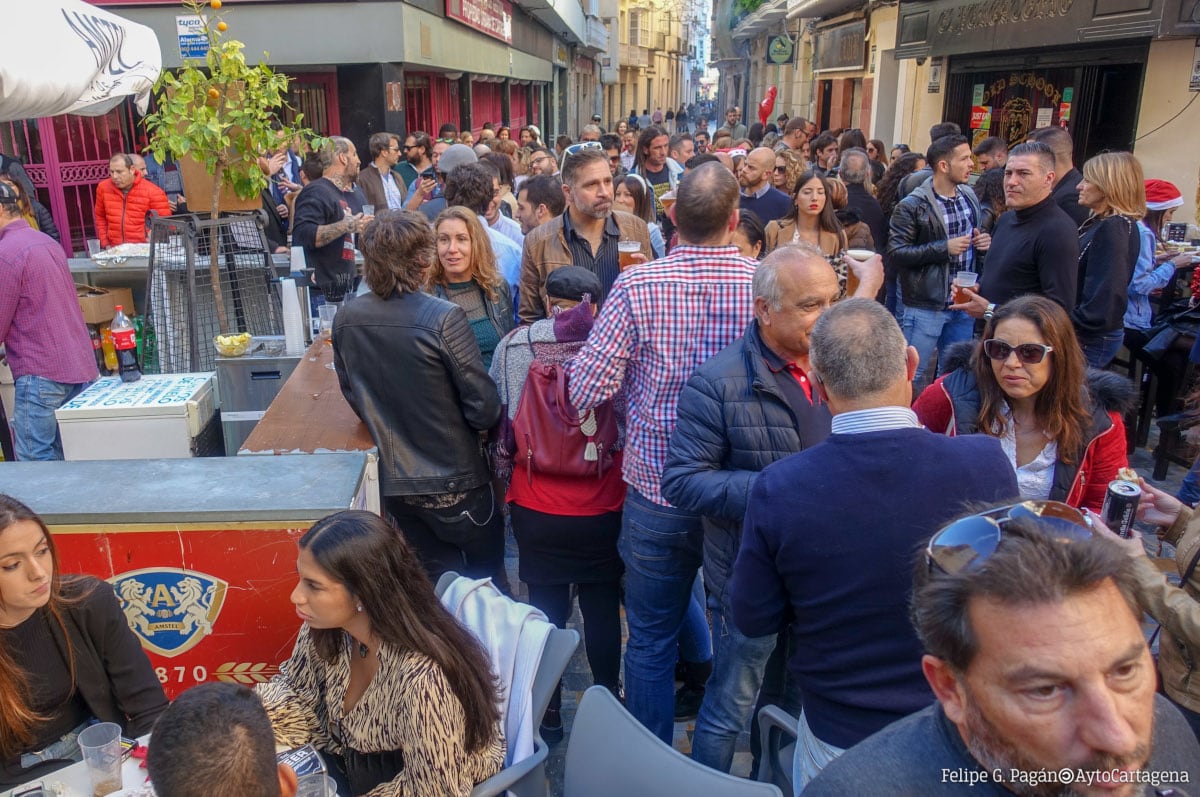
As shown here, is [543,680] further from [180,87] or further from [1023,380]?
[180,87]

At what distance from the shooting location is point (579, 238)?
4.73m

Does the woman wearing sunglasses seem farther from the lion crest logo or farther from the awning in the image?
the awning

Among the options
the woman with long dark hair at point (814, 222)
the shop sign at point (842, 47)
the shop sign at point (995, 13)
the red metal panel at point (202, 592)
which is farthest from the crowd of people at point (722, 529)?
the shop sign at point (842, 47)

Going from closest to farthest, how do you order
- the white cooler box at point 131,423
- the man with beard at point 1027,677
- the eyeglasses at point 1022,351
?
the man with beard at point 1027,677, the eyeglasses at point 1022,351, the white cooler box at point 131,423

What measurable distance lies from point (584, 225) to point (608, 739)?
3098 millimetres

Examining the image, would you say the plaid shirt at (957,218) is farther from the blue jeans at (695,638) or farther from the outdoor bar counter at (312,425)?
the outdoor bar counter at (312,425)

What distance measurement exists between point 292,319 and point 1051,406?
11.6ft

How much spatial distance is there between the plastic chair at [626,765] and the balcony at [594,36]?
121 ft

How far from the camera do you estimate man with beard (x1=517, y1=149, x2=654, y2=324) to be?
4.61m

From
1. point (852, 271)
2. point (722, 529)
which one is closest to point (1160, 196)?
point (852, 271)

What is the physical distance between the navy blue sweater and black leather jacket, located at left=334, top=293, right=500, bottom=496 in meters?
1.59

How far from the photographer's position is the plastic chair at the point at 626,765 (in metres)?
1.97

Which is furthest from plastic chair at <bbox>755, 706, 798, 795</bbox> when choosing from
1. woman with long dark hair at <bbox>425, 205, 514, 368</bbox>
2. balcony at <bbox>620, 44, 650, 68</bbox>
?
balcony at <bbox>620, 44, 650, 68</bbox>

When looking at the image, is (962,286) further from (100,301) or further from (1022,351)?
(100,301)
